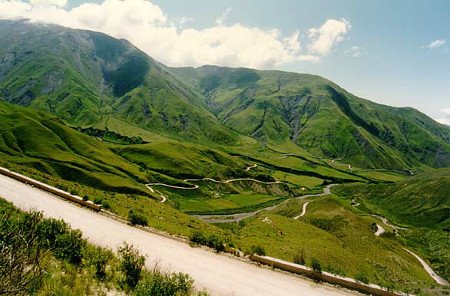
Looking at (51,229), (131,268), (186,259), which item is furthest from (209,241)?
(51,229)

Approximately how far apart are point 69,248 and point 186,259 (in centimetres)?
891

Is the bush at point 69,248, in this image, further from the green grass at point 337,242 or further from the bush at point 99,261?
the green grass at point 337,242

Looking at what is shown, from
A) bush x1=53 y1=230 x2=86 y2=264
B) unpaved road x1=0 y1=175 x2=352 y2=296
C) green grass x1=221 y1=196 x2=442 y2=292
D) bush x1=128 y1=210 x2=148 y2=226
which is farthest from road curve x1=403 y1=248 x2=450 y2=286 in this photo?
bush x1=53 y1=230 x2=86 y2=264

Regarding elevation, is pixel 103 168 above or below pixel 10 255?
below

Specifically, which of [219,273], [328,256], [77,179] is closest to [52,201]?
[219,273]

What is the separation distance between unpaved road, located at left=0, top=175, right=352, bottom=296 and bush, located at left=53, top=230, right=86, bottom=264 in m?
2.83

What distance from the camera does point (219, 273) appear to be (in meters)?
26.8

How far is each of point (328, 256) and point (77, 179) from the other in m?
111

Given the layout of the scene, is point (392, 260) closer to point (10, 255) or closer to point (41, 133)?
point (10, 255)

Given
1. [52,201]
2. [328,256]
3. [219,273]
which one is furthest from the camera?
[328,256]

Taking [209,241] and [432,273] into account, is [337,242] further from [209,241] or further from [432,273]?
[209,241]

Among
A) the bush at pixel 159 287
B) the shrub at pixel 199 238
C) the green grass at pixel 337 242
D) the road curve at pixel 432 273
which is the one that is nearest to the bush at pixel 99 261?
the bush at pixel 159 287

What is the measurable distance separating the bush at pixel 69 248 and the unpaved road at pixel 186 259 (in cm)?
283

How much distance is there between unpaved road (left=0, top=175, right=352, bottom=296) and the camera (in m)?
25.1
